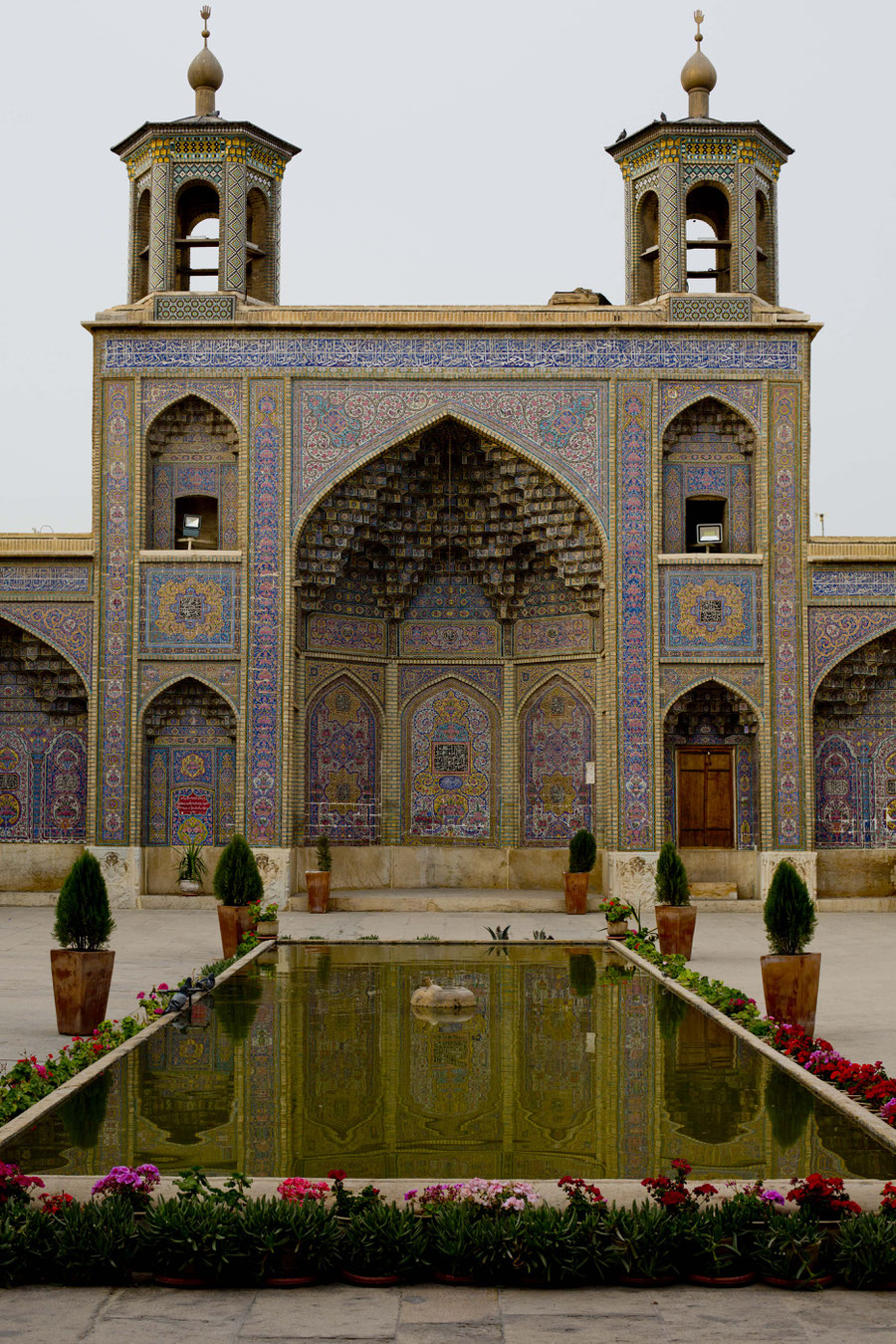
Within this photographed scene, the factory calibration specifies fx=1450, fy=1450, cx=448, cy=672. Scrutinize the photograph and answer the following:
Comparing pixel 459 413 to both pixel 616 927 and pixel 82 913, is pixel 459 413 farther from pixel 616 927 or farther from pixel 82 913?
pixel 82 913

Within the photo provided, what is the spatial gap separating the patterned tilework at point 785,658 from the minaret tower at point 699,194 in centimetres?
248

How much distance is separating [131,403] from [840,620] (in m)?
8.35

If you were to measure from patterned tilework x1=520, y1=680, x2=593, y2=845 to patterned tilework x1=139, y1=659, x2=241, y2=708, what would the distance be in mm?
3753

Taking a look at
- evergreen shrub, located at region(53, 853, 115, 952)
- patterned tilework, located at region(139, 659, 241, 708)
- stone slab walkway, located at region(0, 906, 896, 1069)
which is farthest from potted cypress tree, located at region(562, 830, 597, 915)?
evergreen shrub, located at region(53, 853, 115, 952)

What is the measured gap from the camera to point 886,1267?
4.23 metres

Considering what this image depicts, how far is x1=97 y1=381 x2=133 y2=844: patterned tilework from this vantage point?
16.1 m

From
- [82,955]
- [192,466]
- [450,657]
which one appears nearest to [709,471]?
[450,657]

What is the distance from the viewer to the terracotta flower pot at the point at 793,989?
8.02 m

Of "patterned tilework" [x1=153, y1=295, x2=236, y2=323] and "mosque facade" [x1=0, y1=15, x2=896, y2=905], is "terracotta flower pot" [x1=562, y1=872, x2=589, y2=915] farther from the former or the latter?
"patterned tilework" [x1=153, y1=295, x2=236, y2=323]

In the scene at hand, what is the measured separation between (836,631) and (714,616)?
4.55 ft

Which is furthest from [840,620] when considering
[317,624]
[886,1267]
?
[886,1267]

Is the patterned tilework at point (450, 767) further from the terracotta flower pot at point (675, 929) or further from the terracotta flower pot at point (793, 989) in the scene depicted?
the terracotta flower pot at point (793, 989)

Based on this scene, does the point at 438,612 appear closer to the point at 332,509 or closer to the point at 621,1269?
the point at 332,509

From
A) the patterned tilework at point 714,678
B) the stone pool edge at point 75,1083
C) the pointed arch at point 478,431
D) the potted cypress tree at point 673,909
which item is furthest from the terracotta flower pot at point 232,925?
the patterned tilework at point 714,678
